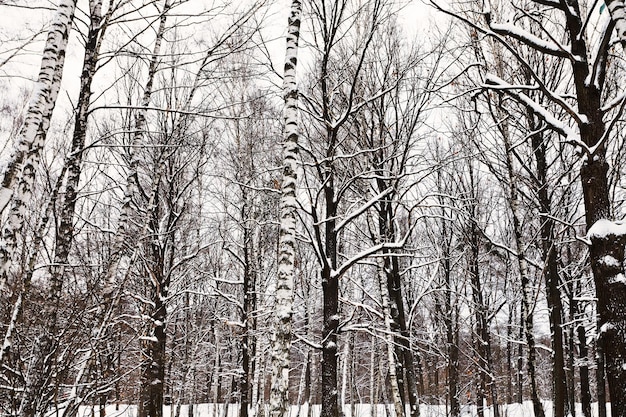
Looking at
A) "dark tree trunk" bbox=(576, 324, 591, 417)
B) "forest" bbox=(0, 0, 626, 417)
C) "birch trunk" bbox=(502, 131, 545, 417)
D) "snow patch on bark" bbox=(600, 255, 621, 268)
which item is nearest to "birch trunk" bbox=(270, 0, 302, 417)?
"forest" bbox=(0, 0, 626, 417)

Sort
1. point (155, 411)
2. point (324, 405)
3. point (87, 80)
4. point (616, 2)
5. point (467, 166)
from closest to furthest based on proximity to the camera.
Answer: point (616, 2) → point (87, 80) → point (324, 405) → point (155, 411) → point (467, 166)

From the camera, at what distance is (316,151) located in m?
11.1

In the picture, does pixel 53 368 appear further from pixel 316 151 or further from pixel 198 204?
pixel 198 204

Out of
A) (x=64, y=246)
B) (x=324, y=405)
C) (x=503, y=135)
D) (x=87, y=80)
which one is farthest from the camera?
(x=503, y=135)

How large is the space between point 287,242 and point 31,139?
11.9 feet

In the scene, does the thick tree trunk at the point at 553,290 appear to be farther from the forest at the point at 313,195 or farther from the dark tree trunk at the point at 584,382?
the dark tree trunk at the point at 584,382

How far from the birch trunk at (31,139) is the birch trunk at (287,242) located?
11.2ft

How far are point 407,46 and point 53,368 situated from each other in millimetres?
10486

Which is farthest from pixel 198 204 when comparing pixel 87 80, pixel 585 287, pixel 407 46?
pixel 585 287

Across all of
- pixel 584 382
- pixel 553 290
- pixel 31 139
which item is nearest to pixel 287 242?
pixel 31 139

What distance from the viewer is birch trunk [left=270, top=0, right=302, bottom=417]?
6.25 m

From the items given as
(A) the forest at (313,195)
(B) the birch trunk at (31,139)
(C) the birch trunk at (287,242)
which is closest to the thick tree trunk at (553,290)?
(A) the forest at (313,195)

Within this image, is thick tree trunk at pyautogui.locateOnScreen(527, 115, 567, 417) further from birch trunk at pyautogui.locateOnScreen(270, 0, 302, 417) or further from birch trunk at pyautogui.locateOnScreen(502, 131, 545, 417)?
birch trunk at pyautogui.locateOnScreen(270, 0, 302, 417)

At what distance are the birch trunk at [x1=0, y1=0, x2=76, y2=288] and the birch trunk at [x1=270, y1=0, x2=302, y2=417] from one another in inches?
134
